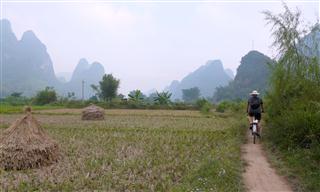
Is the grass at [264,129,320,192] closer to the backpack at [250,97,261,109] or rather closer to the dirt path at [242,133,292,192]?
the dirt path at [242,133,292,192]

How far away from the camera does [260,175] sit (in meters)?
7.58

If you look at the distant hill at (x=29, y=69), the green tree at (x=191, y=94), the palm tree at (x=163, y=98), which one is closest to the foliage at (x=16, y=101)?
the palm tree at (x=163, y=98)

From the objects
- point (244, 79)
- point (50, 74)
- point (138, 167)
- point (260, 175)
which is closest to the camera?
point (260, 175)

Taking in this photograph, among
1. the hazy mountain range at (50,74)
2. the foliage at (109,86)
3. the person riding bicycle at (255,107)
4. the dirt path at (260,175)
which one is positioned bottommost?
the dirt path at (260,175)

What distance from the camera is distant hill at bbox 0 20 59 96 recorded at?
331 ft

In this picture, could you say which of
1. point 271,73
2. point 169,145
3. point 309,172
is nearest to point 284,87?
point 271,73

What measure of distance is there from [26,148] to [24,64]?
378ft

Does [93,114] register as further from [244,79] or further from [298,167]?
[244,79]

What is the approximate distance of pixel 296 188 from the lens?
6.68 metres

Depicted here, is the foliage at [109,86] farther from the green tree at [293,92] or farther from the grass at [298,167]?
the grass at [298,167]

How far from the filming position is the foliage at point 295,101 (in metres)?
8.60

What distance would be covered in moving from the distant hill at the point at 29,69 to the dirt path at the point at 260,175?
86862mm

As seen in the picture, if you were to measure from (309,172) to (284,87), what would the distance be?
17.8ft

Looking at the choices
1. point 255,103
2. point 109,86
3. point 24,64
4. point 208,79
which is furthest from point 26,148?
point 208,79
